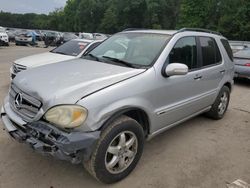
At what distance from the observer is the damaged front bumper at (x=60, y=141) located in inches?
103

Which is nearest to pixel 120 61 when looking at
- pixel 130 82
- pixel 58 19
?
pixel 130 82

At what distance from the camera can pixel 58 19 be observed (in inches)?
3403

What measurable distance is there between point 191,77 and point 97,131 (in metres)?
1.92

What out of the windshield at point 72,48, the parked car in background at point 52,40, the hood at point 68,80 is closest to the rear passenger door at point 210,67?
the hood at point 68,80

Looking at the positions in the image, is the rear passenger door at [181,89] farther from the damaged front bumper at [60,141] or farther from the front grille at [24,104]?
the front grille at [24,104]

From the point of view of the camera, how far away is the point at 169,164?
11.8ft

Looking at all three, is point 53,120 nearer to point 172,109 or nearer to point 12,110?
point 12,110

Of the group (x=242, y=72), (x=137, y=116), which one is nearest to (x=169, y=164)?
(x=137, y=116)

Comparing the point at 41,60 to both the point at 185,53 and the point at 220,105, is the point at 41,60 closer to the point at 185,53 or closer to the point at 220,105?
the point at 185,53

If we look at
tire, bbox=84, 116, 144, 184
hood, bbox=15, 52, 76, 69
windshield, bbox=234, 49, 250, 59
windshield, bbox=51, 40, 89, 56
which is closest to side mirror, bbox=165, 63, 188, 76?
tire, bbox=84, 116, 144, 184

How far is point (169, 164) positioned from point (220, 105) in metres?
2.26

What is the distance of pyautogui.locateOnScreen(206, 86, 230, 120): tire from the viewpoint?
16.9 feet

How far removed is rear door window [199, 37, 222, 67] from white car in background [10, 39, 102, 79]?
2.52 meters

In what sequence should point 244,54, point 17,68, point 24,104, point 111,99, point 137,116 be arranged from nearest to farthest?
point 111,99 → point 24,104 → point 137,116 → point 17,68 → point 244,54
